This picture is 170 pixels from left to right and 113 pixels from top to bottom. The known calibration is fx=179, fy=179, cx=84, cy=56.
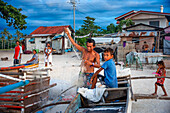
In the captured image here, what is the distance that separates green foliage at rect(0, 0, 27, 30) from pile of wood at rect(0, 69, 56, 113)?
1396 cm

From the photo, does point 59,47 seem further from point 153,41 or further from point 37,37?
point 153,41

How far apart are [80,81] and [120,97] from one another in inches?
44.9

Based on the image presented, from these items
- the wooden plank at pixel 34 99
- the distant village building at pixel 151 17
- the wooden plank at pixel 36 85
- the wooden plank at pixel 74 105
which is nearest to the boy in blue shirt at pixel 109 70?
the wooden plank at pixel 74 105

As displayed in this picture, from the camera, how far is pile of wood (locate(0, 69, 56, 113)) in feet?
14.9

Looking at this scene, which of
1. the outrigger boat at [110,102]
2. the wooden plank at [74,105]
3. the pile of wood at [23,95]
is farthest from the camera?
the pile of wood at [23,95]

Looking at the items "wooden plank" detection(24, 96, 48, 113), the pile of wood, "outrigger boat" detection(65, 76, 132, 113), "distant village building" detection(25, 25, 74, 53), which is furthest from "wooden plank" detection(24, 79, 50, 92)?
"distant village building" detection(25, 25, 74, 53)

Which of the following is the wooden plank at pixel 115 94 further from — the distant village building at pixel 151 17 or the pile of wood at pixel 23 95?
the distant village building at pixel 151 17

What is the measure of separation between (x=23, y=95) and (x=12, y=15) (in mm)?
14728

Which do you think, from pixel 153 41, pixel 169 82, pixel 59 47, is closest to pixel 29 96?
pixel 169 82

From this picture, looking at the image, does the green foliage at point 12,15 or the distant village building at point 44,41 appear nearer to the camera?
the green foliage at point 12,15

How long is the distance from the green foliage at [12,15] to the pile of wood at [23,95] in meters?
14.0

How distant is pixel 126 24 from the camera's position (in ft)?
70.9

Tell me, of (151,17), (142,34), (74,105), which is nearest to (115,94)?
(74,105)

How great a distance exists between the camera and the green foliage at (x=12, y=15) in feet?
56.1
